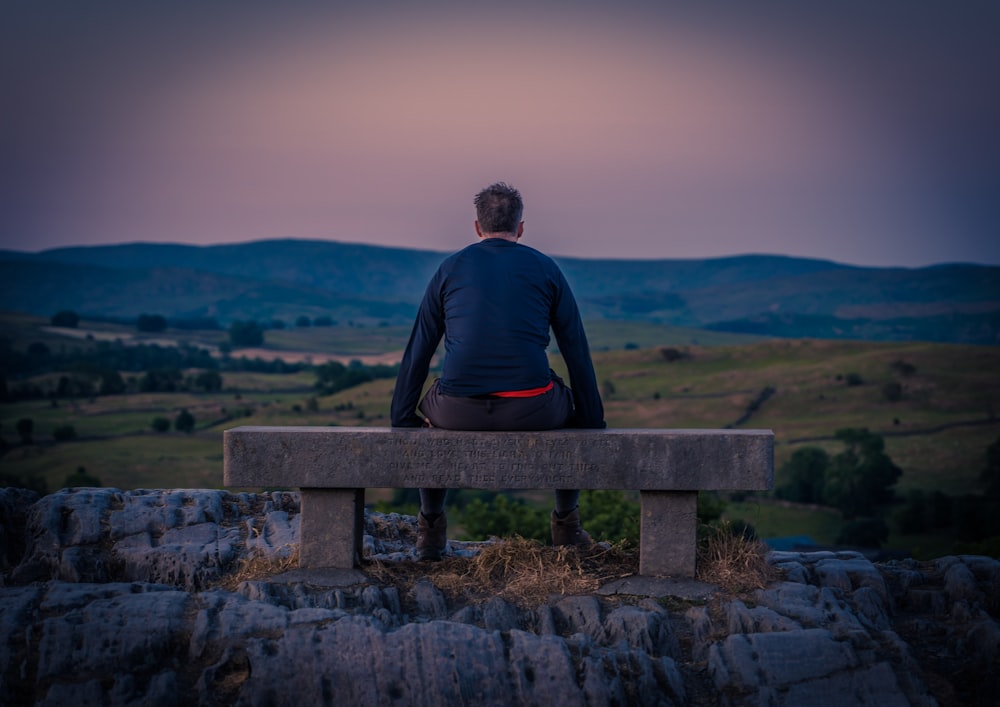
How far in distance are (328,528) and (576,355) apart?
7.44 ft

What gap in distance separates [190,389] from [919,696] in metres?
98.7

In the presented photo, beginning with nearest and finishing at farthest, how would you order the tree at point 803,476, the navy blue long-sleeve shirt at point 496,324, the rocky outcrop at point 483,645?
the rocky outcrop at point 483,645 → the navy blue long-sleeve shirt at point 496,324 → the tree at point 803,476

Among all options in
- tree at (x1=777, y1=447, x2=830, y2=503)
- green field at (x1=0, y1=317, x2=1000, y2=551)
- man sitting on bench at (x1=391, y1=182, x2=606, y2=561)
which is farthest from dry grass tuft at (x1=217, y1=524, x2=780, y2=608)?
tree at (x1=777, y1=447, x2=830, y2=503)

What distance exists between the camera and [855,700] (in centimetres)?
584

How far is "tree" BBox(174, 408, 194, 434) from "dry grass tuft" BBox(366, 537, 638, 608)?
7617 cm

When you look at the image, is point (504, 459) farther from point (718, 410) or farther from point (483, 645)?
point (718, 410)

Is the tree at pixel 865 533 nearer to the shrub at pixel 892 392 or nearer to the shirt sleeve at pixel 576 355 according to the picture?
the shrub at pixel 892 392

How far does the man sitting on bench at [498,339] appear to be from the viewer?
23.8 ft

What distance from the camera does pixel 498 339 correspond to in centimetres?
722

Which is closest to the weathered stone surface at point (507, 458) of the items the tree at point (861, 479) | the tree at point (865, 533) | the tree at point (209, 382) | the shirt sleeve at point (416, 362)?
the shirt sleeve at point (416, 362)

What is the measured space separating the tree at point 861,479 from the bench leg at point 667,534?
52697 mm

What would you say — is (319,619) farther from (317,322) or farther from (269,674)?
(317,322)

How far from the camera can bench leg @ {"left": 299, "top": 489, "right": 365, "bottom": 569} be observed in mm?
7527

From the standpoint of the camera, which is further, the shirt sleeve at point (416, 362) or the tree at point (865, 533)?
the tree at point (865, 533)
